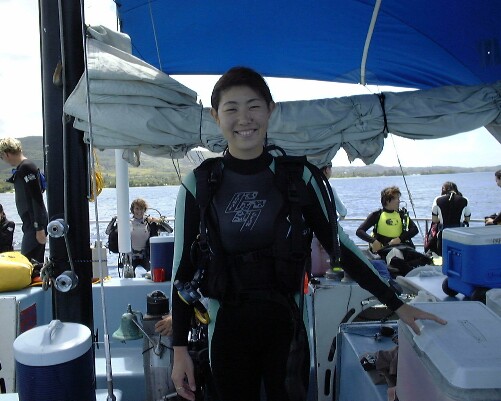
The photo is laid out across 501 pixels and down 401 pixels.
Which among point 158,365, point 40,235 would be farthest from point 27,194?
point 158,365

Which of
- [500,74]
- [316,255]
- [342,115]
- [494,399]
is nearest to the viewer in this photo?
[494,399]

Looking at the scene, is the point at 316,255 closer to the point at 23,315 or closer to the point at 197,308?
the point at 197,308

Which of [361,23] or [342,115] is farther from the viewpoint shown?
[361,23]

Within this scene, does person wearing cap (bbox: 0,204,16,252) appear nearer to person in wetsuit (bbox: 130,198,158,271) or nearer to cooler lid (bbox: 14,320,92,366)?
person in wetsuit (bbox: 130,198,158,271)

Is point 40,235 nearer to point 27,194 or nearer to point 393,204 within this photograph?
point 27,194

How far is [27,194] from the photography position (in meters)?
4.10

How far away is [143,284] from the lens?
319 cm

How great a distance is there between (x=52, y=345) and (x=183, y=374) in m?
0.48

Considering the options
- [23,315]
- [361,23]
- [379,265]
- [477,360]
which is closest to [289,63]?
[361,23]

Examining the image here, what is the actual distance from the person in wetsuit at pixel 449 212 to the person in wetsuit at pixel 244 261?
5055mm

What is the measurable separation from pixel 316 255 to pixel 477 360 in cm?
213

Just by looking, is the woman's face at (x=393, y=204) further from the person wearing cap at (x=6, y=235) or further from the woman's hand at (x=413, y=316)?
the person wearing cap at (x=6, y=235)

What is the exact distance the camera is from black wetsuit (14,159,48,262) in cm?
404

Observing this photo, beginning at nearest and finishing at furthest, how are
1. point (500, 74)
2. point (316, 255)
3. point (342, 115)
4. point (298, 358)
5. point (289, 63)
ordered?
point (298, 358), point (342, 115), point (316, 255), point (500, 74), point (289, 63)
